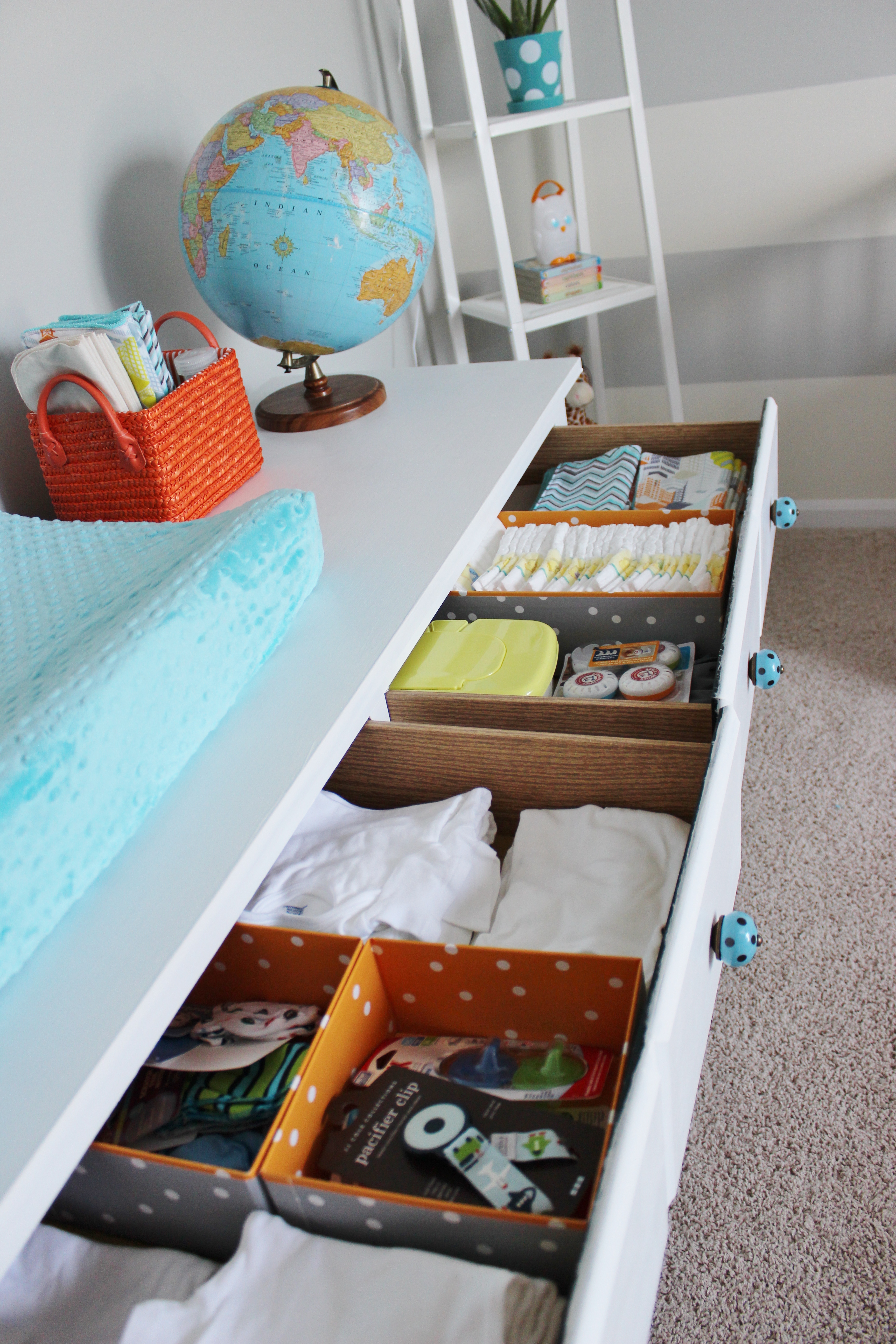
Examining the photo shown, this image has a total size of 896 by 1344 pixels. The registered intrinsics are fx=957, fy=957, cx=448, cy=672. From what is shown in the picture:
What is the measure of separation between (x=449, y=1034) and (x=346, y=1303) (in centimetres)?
25

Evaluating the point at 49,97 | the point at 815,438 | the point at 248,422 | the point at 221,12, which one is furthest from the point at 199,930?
the point at 815,438

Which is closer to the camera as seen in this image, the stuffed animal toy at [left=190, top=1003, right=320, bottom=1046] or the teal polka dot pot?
the stuffed animal toy at [left=190, top=1003, right=320, bottom=1046]

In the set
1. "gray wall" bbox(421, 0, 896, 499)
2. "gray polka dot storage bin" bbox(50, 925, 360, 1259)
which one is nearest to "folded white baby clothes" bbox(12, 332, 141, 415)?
"gray polka dot storage bin" bbox(50, 925, 360, 1259)

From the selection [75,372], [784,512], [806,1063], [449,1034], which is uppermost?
[75,372]

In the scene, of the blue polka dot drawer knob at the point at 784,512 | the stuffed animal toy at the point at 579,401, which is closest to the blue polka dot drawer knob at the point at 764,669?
the blue polka dot drawer knob at the point at 784,512

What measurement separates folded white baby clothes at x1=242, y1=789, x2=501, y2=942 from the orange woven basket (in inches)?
13.2

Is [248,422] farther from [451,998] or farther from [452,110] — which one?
[452,110]

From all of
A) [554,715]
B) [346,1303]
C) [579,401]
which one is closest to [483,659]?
[554,715]

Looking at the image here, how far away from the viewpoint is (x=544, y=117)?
1.76 m

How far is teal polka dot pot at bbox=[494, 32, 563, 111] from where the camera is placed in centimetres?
179

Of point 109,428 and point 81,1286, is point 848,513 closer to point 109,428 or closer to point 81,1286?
point 109,428

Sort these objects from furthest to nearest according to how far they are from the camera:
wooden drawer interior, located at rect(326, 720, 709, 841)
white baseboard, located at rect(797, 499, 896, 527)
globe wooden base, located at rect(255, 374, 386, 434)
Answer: white baseboard, located at rect(797, 499, 896, 527), globe wooden base, located at rect(255, 374, 386, 434), wooden drawer interior, located at rect(326, 720, 709, 841)

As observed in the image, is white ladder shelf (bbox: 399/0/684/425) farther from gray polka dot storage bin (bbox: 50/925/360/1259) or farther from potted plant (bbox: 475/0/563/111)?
gray polka dot storage bin (bbox: 50/925/360/1259)

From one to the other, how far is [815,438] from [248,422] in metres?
1.61
